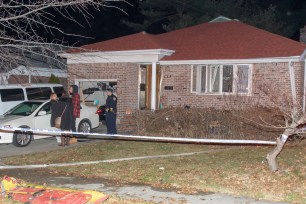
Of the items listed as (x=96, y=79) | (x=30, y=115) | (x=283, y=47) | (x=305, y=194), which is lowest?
(x=305, y=194)

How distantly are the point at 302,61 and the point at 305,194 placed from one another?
10004 millimetres

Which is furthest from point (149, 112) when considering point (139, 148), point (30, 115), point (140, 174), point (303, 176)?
point (303, 176)

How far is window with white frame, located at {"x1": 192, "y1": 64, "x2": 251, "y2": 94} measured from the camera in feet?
58.3

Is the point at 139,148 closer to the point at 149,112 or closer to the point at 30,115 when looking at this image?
the point at 149,112

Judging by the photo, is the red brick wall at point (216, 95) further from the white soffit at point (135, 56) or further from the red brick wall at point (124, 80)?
the red brick wall at point (124, 80)

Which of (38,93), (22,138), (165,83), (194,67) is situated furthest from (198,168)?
(38,93)

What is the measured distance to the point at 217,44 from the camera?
19.3 m

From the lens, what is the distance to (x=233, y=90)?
58.1ft

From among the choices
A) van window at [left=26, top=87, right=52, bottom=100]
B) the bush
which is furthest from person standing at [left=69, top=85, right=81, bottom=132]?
van window at [left=26, top=87, right=52, bottom=100]

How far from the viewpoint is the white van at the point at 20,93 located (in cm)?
1836

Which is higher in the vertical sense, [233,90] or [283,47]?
[283,47]

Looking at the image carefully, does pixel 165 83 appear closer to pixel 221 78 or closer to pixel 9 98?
pixel 221 78

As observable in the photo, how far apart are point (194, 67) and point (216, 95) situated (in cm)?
154

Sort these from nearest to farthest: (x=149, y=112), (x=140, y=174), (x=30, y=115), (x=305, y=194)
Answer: (x=305, y=194) < (x=140, y=174) < (x=30, y=115) < (x=149, y=112)
